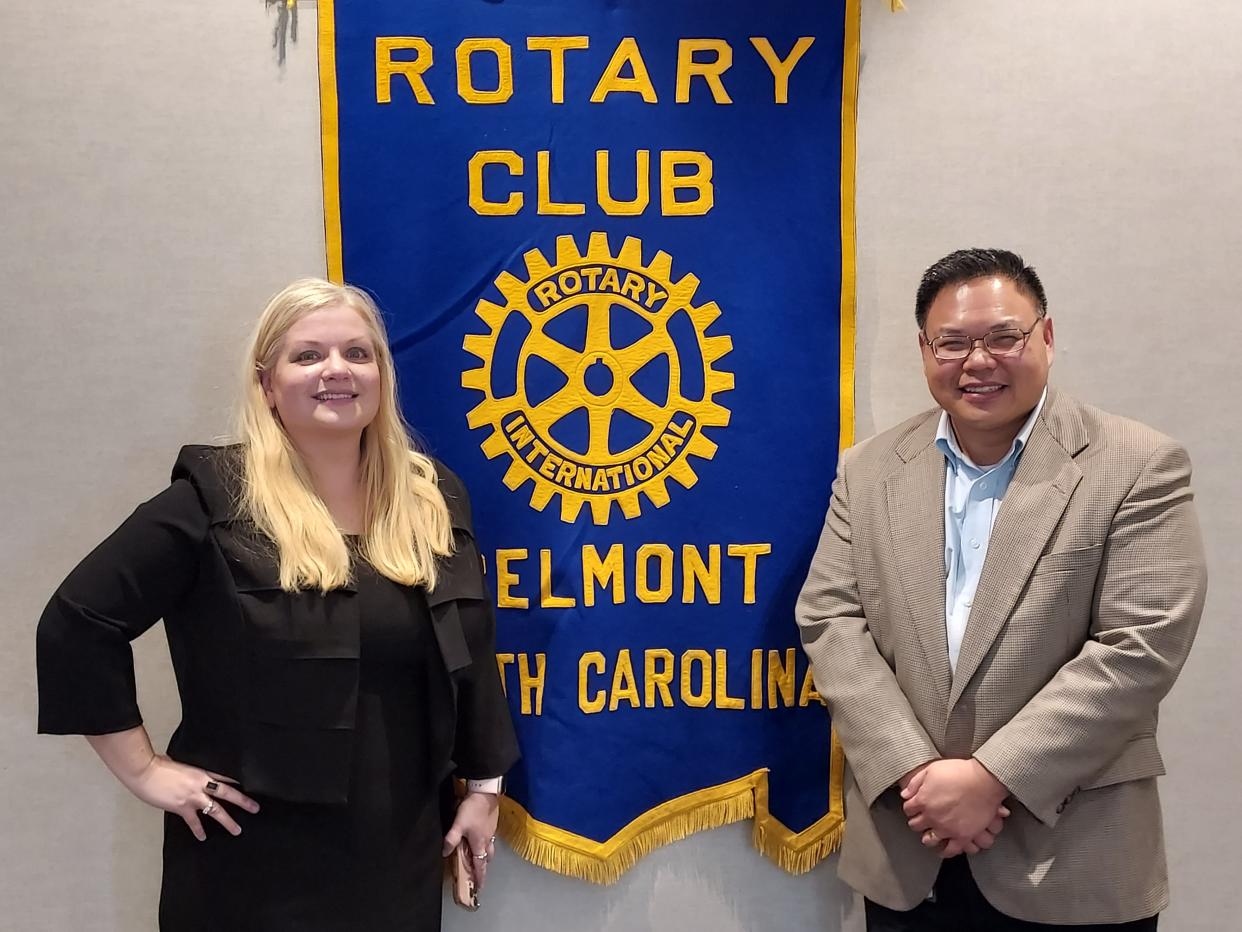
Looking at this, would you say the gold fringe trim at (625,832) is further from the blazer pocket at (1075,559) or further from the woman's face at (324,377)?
the woman's face at (324,377)

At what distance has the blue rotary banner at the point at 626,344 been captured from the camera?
1923mm

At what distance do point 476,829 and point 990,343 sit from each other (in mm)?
1228

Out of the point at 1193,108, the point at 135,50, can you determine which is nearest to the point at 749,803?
the point at 1193,108

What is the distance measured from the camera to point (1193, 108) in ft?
6.54

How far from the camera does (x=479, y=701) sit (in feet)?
5.64

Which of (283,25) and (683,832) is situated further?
(683,832)

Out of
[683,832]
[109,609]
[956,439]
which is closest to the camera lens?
[109,609]

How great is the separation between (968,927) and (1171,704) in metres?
0.79

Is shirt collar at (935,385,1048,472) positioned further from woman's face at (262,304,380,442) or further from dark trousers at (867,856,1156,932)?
woman's face at (262,304,380,442)

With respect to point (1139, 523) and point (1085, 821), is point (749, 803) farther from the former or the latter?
point (1139, 523)

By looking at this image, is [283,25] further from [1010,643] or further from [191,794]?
[1010,643]

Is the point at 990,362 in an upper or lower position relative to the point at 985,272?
lower

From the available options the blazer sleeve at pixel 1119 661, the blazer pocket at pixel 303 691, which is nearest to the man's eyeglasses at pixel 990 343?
the blazer sleeve at pixel 1119 661

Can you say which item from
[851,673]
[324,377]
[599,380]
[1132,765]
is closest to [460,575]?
[324,377]
